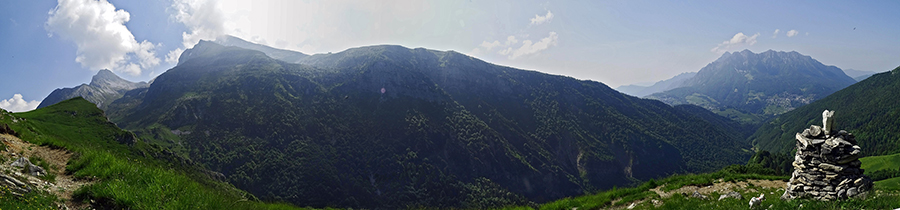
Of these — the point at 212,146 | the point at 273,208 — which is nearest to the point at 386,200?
the point at 212,146

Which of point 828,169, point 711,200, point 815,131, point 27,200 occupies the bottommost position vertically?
point 711,200

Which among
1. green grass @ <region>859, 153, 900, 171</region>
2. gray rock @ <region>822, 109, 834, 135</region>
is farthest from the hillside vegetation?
green grass @ <region>859, 153, 900, 171</region>

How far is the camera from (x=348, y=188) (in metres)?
194

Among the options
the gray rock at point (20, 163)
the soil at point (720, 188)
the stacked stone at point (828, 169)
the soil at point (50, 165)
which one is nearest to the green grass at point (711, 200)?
the soil at point (720, 188)

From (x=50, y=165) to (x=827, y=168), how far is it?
25.6 meters

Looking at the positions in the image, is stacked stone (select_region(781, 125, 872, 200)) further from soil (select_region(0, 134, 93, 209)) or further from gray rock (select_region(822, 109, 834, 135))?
soil (select_region(0, 134, 93, 209))

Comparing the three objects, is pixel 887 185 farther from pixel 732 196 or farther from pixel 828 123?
pixel 732 196

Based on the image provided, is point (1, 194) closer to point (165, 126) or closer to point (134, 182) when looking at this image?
point (134, 182)

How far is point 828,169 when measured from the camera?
435 inches

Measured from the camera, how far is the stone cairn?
1053 centimetres

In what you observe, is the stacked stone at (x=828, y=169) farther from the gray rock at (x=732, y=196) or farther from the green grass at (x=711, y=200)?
the gray rock at (x=732, y=196)

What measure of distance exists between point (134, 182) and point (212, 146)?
716 ft

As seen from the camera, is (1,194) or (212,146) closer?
(1,194)

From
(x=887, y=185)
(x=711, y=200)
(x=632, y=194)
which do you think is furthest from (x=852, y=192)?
(x=887, y=185)
